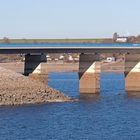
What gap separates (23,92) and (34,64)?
54.7 ft

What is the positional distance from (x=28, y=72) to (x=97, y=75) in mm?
8407

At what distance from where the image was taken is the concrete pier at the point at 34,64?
3625 inches

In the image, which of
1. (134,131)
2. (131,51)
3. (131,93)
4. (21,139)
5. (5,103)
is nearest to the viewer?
(21,139)

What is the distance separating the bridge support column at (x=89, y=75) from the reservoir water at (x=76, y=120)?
7031 millimetres

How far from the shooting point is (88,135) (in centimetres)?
5475

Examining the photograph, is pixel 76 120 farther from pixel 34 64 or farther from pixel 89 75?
pixel 34 64

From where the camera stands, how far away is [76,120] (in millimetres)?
63219

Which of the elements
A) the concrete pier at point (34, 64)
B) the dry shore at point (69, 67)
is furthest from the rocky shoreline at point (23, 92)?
the dry shore at point (69, 67)

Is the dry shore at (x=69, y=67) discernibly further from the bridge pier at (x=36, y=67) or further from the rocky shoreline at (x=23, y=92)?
the rocky shoreline at (x=23, y=92)

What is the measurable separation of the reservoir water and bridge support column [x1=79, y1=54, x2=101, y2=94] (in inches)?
277

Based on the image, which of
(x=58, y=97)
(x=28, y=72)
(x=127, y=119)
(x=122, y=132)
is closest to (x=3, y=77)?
(x=58, y=97)

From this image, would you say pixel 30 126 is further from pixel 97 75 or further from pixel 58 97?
pixel 97 75

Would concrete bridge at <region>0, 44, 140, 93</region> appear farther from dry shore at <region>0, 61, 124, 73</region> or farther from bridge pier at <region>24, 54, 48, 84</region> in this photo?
dry shore at <region>0, 61, 124, 73</region>

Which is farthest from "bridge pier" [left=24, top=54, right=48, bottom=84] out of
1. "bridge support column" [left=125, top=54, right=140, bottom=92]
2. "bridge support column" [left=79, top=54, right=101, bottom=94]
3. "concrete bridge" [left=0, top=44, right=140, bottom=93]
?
"bridge support column" [left=125, top=54, right=140, bottom=92]
